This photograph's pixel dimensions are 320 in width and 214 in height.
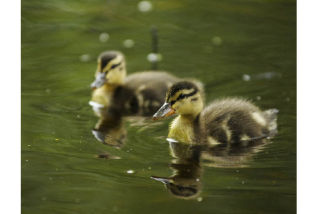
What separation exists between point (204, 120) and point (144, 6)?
10.7 ft

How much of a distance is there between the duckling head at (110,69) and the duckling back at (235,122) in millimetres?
1161

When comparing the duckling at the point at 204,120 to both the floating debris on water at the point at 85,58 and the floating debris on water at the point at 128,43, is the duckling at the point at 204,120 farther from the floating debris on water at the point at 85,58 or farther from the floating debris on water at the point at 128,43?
the floating debris on water at the point at 128,43

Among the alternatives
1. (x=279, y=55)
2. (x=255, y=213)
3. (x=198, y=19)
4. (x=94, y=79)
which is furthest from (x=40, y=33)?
(x=255, y=213)

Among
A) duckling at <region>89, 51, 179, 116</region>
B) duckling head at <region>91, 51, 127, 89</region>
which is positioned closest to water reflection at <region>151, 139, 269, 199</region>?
duckling at <region>89, 51, 179, 116</region>

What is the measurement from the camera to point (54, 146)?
15.7 feet

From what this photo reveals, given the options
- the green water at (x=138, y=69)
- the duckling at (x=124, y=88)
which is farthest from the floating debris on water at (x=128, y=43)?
the duckling at (x=124, y=88)

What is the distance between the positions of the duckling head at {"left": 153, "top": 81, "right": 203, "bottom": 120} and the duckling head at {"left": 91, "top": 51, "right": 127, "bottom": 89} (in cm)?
118

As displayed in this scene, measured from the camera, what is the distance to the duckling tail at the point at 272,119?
508 cm

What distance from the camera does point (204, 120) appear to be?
16.2 feet

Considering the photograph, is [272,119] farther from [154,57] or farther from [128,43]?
[128,43]

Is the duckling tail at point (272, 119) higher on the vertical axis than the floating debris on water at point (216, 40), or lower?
lower

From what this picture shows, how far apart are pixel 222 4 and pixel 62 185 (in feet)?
13.8

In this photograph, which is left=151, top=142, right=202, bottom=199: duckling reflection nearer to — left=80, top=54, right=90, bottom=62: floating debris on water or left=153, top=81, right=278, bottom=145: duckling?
left=153, top=81, right=278, bottom=145: duckling

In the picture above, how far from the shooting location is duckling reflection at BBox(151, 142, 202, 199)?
13.4ft
